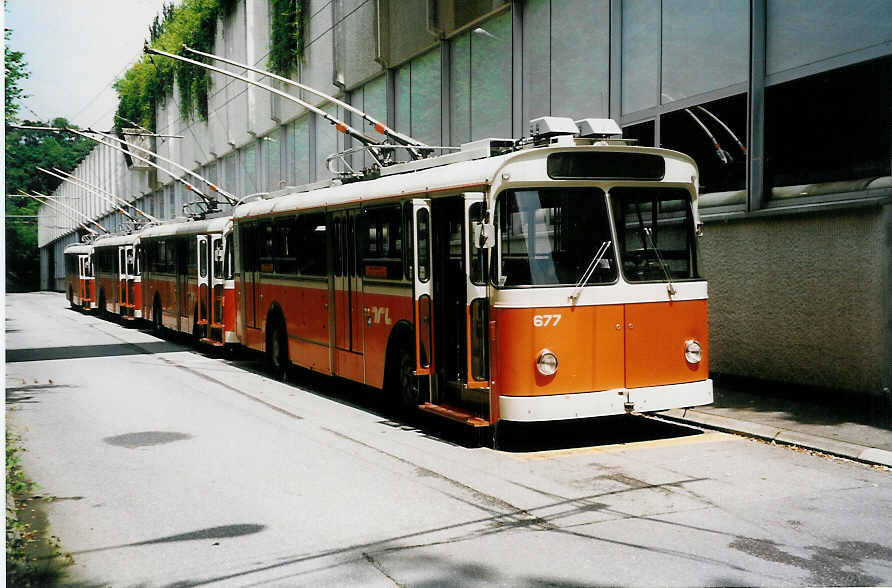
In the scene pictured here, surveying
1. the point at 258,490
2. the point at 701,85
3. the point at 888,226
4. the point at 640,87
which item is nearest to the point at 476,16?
the point at 640,87

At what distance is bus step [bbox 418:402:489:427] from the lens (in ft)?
32.4

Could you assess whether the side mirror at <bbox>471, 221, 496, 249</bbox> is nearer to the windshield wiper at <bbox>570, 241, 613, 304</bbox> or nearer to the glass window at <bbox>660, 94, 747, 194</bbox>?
the windshield wiper at <bbox>570, 241, 613, 304</bbox>

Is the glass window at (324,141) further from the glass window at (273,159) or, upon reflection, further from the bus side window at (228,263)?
the bus side window at (228,263)

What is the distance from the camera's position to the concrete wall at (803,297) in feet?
38.6

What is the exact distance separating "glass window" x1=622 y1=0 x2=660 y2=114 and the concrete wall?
3.19m

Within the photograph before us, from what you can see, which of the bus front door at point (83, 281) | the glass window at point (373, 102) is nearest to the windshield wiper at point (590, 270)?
the glass window at point (373, 102)

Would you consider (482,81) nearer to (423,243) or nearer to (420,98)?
(420,98)

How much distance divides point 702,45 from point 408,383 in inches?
294

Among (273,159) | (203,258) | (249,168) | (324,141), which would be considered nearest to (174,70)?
(249,168)

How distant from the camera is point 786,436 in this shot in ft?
33.7

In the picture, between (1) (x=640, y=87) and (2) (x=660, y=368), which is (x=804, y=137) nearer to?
(1) (x=640, y=87)

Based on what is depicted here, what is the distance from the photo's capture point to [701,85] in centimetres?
1524

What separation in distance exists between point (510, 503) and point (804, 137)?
26.4ft

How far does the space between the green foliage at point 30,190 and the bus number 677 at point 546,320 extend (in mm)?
66449
